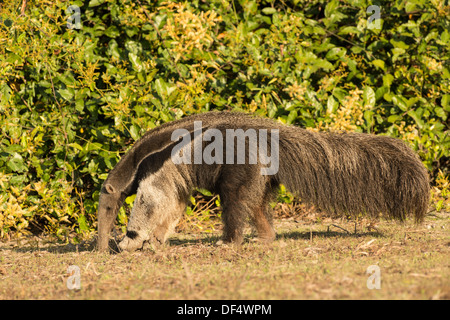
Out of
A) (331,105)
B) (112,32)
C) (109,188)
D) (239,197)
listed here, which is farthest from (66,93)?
(331,105)

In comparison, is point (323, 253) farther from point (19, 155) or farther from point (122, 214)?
point (19, 155)

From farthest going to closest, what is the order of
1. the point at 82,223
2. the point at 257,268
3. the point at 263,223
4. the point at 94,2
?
the point at 94,2 < the point at 82,223 < the point at 263,223 < the point at 257,268

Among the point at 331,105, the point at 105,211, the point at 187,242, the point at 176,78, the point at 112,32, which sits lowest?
the point at 187,242

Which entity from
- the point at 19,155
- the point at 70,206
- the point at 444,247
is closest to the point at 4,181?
the point at 19,155

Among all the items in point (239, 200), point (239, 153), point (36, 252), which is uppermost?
point (239, 153)

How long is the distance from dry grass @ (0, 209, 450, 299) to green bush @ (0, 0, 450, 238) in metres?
1.20

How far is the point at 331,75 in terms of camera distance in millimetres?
8734

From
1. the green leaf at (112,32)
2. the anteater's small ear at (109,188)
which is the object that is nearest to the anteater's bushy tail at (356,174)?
the anteater's small ear at (109,188)

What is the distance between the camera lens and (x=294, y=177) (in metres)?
6.22

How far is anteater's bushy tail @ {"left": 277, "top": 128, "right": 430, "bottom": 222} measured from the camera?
6.01m

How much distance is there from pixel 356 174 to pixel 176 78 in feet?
10.6

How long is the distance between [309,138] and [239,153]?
0.80 m

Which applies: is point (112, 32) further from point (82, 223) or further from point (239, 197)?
point (239, 197)

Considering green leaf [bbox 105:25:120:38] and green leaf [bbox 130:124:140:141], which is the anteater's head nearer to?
green leaf [bbox 130:124:140:141]
